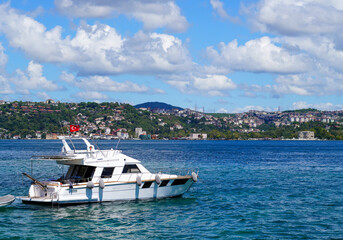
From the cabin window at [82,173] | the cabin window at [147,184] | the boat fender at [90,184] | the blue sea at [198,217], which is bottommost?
the blue sea at [198,217]

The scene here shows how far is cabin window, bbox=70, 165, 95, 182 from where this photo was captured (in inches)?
1100

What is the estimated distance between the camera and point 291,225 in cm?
2297

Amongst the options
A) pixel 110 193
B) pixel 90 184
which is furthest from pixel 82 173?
pixel 110 193

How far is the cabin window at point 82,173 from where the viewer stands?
1100 inches

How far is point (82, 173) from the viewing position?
28625 millimetres

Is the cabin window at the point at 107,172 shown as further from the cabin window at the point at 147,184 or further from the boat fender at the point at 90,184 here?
the cabin window at the point at 147,184

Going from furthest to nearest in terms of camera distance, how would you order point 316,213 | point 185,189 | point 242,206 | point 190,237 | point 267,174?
point 267,174, point 185,189, point 242,206, point 316,213, point 190,237

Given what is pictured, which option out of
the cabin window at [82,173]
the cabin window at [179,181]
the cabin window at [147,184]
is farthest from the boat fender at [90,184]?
the cabin window at [179,181]

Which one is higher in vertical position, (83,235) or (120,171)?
(120,171)

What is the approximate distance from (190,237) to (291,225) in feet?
18.3

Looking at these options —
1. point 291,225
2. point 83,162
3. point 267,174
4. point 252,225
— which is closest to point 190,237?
point 252,225

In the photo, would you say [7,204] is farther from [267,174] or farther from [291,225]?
[267,174]

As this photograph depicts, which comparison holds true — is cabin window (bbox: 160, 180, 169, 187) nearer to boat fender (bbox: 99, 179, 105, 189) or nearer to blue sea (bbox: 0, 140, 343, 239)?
blue sea (bbox: 0, 140, 343, 239)

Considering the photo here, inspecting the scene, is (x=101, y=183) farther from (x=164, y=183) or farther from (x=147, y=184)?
(x=164, y=183)
